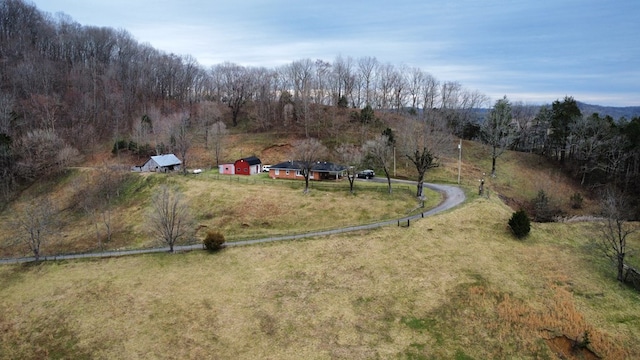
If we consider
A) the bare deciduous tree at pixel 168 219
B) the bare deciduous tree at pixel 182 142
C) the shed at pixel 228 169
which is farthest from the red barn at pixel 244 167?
the bare deciduous tree at pixel 168 219

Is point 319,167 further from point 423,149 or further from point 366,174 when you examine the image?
point 423,149

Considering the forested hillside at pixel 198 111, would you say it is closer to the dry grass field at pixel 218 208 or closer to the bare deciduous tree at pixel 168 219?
the dry grass field at pixel 218 208

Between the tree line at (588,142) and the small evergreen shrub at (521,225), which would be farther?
the tree line at (588,142)

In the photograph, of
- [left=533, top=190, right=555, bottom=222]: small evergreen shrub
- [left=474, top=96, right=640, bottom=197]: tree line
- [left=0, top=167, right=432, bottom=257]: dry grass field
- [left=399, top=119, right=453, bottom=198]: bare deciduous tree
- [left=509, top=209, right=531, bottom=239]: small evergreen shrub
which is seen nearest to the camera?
[left=509, top=209, right=531, bottom=239]: small evergreen shrub

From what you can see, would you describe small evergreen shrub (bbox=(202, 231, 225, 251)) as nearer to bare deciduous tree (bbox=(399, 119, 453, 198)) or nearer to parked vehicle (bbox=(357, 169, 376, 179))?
bare deciduous tree (bbox=(399, 119, 453, 198))

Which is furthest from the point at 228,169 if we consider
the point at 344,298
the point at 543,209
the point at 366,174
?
the point at 543,209

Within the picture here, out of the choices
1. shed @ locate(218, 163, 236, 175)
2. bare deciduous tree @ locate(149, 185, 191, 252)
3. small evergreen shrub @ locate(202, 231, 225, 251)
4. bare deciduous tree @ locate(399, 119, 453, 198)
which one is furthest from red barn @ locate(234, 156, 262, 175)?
small evergreen shrub @ locate(202, 231, 225, 251)
